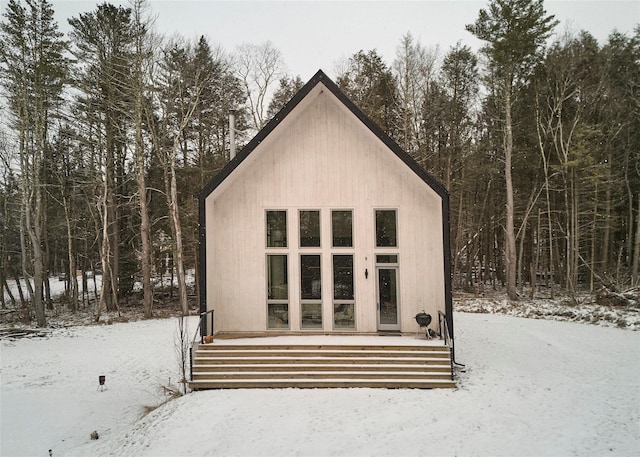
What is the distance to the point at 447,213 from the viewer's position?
8500mm

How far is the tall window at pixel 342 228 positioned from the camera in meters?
9.36

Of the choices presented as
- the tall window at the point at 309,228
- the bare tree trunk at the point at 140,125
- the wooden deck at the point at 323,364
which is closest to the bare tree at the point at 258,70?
the bare tree trunk at the point at 140,125

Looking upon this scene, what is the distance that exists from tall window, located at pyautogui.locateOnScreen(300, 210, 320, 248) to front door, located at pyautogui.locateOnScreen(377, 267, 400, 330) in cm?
219

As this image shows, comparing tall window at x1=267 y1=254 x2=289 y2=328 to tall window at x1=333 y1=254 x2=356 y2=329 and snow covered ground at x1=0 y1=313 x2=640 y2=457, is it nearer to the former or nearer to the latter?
tall window at x1=333 y1=254 x2=356 y2=329

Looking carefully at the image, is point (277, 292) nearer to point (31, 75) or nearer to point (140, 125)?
point (140, 125)

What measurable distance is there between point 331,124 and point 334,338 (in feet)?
18.6

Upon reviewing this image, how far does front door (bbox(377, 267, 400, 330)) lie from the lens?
29.9ft

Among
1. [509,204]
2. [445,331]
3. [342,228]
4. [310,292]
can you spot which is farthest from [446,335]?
[509,204]

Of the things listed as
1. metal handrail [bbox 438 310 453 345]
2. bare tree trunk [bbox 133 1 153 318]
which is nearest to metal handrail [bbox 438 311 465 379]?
metal handrail [bbox 438 310 453 345]

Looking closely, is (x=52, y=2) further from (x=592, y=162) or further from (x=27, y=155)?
(x=592, y=162)

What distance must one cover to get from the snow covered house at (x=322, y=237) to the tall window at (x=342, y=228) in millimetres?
28

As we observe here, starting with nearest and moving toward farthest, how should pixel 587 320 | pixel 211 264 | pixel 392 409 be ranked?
pixel 392 409 < pixel 211 264 < pixel 587 320

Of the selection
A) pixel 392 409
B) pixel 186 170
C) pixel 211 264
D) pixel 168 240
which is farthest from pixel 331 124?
pixel 168 240

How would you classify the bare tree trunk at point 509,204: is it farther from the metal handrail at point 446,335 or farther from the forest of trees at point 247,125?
the metal handrail at point 446,335
